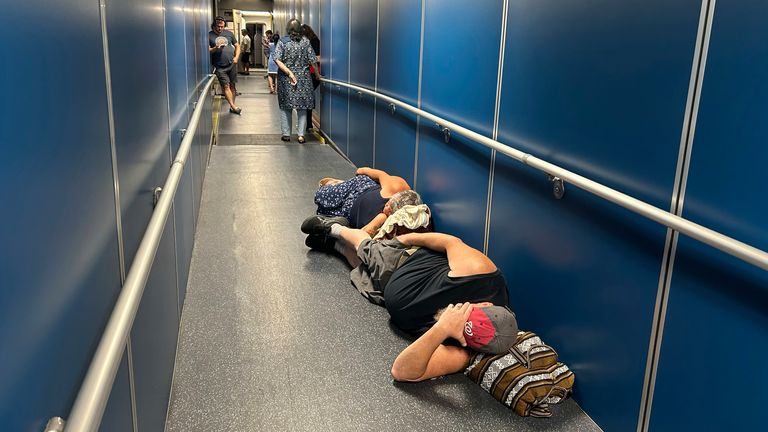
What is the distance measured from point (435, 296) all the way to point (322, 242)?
4.07ft

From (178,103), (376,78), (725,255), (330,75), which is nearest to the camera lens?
(725,255)

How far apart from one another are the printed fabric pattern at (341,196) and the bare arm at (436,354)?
1832mm

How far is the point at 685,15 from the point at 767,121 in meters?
0.38

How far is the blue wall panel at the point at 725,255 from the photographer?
139cm

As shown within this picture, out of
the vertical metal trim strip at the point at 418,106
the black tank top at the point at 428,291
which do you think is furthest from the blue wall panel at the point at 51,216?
the vertical metal trim strip at the point at 418,106

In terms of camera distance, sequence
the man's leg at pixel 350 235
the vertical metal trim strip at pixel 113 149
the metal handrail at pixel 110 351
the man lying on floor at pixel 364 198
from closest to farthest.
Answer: the metal handrail at pixel 110 351
the vertical metal trim strip at pixel 113 149
the man's leg at pixel 350 235
the man lying on floor at pixel 364 198

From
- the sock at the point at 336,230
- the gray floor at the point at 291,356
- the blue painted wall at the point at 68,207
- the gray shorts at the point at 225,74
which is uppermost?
the blue painted wall at the point at 68,207

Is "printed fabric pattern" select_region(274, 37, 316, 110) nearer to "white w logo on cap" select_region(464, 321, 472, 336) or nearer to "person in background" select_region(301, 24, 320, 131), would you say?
"person in background" select_region(301, 24, 320, 131)

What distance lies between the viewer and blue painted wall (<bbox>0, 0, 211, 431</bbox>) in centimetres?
62

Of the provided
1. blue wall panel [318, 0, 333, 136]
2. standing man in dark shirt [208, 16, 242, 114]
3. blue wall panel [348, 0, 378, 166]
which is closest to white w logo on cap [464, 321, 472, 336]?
blue wall panel [348, 0, 378, 166]

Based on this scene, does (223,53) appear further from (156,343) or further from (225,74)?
(156,343)

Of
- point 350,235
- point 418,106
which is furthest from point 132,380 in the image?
point 418,106

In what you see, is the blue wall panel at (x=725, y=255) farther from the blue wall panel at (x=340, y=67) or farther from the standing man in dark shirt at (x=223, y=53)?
the standing man in dark shirt at (x=223, y=53)

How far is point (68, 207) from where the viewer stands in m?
0.83
